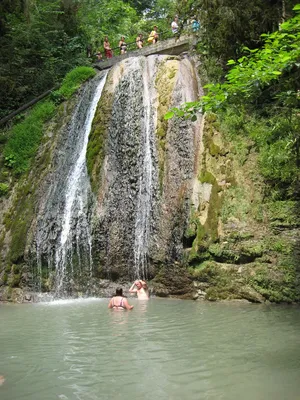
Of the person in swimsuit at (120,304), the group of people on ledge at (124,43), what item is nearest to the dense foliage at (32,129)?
the group of people on ledge at (124,43)

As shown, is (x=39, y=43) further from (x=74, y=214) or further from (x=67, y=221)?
(x=67, y=221)

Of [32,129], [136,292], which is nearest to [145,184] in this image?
[136,292]

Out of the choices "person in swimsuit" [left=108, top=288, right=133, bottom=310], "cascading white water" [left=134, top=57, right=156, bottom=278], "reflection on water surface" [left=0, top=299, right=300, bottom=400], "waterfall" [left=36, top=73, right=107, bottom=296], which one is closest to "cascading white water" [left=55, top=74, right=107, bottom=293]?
"waterfall" [left=36, top=73, right=107, bottom=296]

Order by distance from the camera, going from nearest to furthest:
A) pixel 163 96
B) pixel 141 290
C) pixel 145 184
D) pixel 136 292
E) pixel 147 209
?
pixel 141 290
pixel 136 292
pixel 147 209
pixel 145 184
pixel 163 96

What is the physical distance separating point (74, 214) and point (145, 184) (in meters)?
2.20

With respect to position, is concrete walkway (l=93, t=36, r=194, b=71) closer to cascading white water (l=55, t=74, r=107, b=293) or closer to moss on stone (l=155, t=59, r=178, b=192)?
moss on stone (l=155, t=59, r=178, b=192)

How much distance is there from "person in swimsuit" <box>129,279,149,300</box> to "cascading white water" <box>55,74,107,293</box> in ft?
5.49

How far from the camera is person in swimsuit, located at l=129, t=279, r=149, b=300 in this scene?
9.42m

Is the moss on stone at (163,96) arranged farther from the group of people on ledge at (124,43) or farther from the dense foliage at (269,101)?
the group of people on ledge at (124,43)

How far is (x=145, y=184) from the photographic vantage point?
11.5m

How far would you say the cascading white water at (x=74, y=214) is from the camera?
11.1 metres

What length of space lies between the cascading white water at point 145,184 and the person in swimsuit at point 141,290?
72cm

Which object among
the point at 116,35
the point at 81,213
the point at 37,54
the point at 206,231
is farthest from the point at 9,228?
the point at 116,35

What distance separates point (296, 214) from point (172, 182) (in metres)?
3.46
